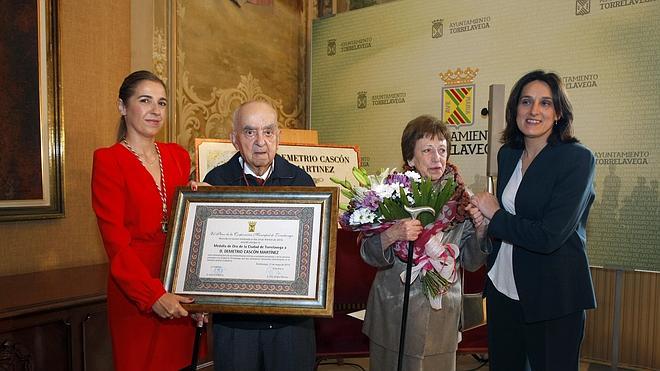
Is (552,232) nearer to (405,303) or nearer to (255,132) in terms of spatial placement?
(405,303)

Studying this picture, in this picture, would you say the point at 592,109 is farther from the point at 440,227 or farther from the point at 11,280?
the point at 11,280

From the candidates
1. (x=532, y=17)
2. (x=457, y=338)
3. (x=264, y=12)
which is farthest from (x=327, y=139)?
(x=457, y=338)

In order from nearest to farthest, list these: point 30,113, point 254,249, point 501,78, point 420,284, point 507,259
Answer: point 254,249 → point 420,284 → point 507,259 → point 30,113 → point 501,78

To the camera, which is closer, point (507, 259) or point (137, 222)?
point (137, 222)

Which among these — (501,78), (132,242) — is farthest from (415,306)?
(501,78)

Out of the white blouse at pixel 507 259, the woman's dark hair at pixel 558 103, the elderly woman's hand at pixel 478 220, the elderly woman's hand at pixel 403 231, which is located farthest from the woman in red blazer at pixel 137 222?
the woman's dark hair at pixel 558 103

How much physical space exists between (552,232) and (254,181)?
1173 millimetres

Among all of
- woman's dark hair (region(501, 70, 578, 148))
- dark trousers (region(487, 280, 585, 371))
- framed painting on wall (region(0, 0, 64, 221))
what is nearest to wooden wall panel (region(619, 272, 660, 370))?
dark trousers (region(487, 280, 585, 371))

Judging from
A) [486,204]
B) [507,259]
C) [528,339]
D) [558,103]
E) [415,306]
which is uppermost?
[558,103]

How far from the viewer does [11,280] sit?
9.83 ft

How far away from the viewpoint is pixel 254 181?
2008 mm

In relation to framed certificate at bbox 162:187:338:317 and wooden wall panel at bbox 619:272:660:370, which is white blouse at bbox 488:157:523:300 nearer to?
framed certificate at bbox 162:187:338:317

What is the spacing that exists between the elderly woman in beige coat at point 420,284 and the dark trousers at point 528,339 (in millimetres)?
213

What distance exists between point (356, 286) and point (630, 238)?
2.23m
